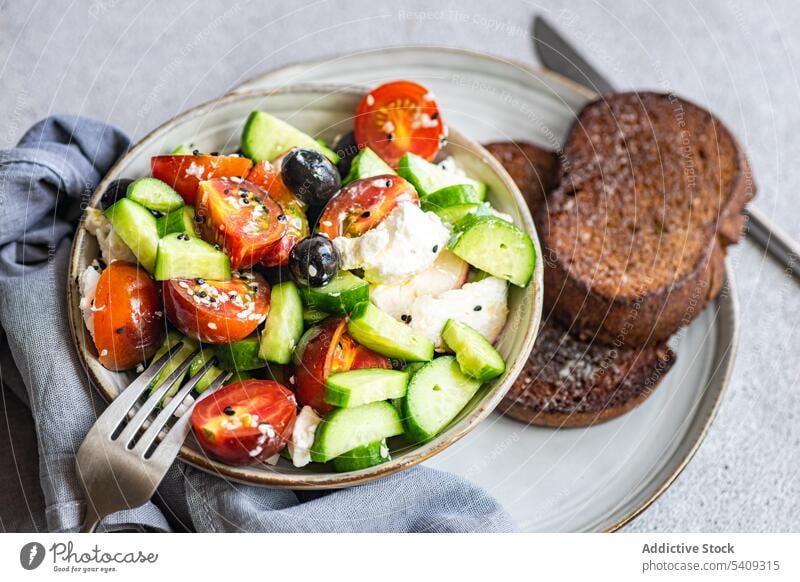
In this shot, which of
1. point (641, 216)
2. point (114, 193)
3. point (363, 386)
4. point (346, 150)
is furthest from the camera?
point (641, 216)

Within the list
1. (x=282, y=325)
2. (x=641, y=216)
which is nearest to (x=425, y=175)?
(x=282, y=325)

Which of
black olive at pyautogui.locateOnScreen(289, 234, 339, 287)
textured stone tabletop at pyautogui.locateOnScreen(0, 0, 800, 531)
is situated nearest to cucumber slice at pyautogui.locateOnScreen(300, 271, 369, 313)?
black olive at pyautogui.locateOnScreen(289, 234, 339, 287)

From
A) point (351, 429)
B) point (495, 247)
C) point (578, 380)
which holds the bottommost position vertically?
point (578, 380)

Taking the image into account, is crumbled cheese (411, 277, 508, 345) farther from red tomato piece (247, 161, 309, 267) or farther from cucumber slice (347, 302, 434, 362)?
red tomato piece (247, 161, 309, 267)

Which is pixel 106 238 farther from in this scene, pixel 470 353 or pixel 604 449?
pixel 604 449

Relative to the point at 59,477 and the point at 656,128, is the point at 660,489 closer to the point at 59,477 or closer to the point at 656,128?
the point at 656,128
